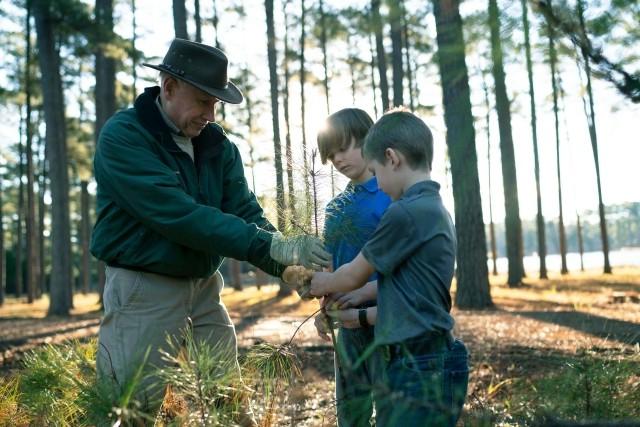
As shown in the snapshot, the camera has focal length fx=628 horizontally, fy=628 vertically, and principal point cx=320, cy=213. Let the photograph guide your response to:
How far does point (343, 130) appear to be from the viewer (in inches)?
108

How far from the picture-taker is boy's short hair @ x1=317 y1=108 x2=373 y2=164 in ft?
Answer: 8.98

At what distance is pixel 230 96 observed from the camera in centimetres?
299

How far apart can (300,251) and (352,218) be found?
34 cm

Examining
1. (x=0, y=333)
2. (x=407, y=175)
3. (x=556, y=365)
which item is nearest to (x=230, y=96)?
(x=407, y=175)

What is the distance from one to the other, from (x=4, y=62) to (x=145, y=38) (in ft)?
15.4

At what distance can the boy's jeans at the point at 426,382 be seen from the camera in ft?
6.32

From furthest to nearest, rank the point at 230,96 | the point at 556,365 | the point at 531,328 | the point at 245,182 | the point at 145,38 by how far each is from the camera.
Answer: the point at 145,38
the point at 531,328
the point at 556,365
the point at 245,182
the point at 230,96

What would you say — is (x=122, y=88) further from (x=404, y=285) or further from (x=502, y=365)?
(x=404, y=285)

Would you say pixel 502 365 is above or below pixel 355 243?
below

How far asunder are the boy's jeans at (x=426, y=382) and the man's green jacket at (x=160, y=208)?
32.2 inches

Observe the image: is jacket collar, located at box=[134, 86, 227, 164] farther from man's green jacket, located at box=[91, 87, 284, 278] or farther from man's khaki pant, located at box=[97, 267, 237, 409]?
man's khaki pant, located at box=[97, 267, 237, 409]

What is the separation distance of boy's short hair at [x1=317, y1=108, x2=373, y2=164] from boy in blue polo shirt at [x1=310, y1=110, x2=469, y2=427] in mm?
506

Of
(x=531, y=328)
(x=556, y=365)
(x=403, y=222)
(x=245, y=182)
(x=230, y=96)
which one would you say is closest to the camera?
(x=403, y=222)

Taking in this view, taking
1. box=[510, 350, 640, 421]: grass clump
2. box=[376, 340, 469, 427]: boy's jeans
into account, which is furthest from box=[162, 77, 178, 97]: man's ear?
box=[510, 350, 640, 421]: grass clump
